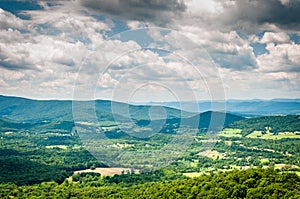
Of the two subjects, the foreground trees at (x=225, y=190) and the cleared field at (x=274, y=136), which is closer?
the foreground trees at (x=225, y=190)

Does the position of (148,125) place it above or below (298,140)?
above

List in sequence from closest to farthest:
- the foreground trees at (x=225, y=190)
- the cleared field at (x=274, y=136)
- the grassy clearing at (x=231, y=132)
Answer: the foreground trees at (x=225, y=190)
the cleared field at (x=274, y=136)
the grassy clearing at (x=231, y=132)

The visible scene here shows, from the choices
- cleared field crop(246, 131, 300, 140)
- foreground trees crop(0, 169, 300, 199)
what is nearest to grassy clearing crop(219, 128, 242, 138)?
cleared field crop(246, 131, 300, 140)

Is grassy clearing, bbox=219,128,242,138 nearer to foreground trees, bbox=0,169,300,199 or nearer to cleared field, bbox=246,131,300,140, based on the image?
cleared field, bbox=246,131,300,140

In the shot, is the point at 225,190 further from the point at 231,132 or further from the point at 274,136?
the point at 231,132

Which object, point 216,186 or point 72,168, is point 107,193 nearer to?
point 216,186

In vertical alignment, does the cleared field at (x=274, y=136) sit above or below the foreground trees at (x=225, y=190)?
below

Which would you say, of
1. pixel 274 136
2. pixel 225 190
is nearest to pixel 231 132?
pixel 274 136

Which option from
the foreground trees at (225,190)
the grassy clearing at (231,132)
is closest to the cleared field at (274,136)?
the grassy clearing at (231,132)

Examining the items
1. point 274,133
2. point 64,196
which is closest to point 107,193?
point 64,196

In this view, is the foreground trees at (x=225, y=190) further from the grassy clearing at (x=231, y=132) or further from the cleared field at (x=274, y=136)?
the grassy clearing at (x=231, y=132)

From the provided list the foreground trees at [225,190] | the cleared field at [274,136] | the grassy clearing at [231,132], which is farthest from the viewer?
the grassy clearing at [231,132]
